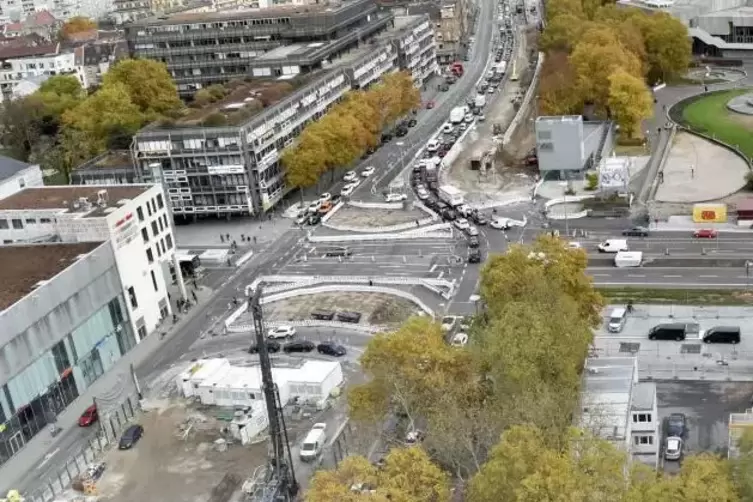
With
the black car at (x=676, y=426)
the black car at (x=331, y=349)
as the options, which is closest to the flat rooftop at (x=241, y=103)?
the black car at (x=331, y=349)

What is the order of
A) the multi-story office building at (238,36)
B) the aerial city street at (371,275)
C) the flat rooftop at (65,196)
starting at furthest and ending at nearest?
the multi-story office building at (238,36), the flat rooftop at (65,196), the aerial city street at (371,275)

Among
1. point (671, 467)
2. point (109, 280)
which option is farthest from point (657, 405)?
point (109, 280)

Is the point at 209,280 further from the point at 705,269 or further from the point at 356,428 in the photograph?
the point at 705,269

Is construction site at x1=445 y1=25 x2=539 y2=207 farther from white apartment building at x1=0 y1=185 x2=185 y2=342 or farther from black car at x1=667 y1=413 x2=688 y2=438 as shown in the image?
black car at x1=667 y1=413 x2=688 y2=438

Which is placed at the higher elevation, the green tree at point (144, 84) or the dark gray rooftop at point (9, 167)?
the green tree at point (144, 84)

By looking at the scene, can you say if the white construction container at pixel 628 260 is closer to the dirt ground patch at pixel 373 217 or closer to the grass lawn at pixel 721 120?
the dirt ground patch at pixel 373 217

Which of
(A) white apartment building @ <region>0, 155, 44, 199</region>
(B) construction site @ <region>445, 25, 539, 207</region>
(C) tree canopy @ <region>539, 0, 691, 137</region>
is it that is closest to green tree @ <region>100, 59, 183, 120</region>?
(A) white apartment building @ <region>0, 155, 44, 199</region>
